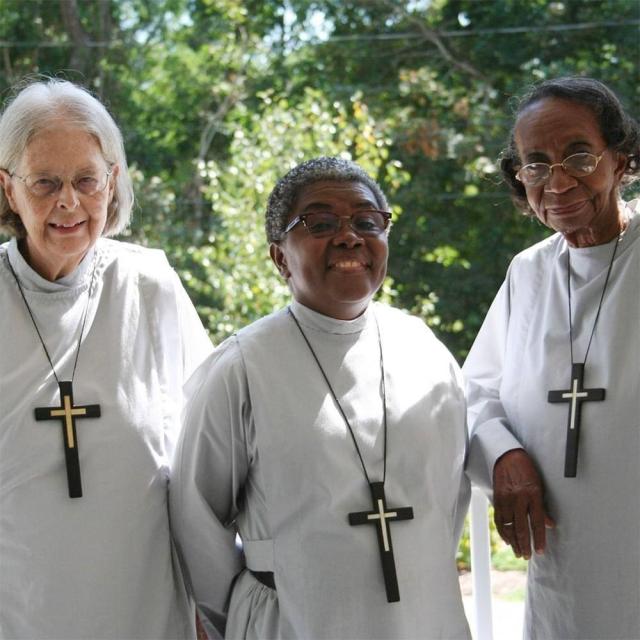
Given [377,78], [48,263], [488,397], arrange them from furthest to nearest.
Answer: [377,78] → [488,397] → [48,263]

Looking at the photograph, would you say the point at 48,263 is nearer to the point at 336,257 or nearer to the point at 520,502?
the point at 336,257

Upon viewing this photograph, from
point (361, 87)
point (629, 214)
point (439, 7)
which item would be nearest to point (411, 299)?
point (361, 87)

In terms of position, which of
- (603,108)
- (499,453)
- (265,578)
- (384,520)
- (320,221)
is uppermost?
(603,108)

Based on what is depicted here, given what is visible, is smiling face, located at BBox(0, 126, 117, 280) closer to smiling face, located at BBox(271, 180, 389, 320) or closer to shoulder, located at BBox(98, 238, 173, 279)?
shoulder, located at BBox(98, 238, 173, 279)

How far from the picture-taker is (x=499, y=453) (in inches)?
98.3

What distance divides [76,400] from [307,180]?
0.69 meters

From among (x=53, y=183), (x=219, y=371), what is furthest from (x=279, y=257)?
(x=53, y=183)

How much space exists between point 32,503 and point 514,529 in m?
1.05

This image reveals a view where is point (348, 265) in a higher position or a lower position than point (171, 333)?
higher

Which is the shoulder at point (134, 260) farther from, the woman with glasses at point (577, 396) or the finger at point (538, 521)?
the finger at point (538, 521)

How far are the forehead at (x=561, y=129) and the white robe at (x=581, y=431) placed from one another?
0.22 meters

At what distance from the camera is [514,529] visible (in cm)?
248

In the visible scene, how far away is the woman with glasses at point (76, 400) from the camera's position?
7.61ft

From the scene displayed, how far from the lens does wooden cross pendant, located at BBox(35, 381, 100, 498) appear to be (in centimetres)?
231
